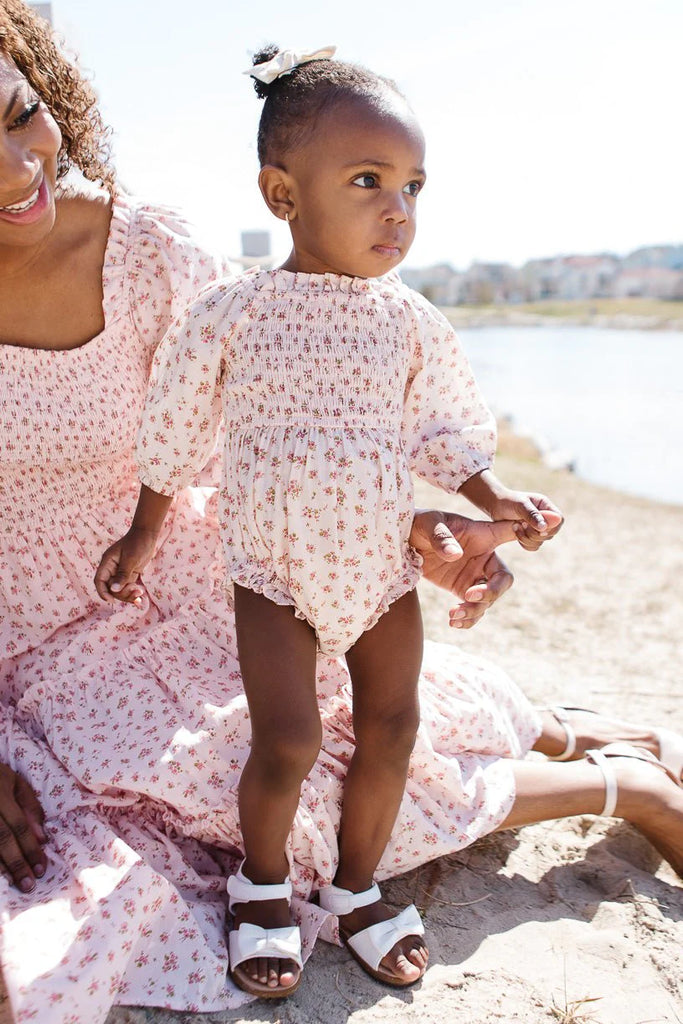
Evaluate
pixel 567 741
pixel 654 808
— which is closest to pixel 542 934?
pixel 654 808

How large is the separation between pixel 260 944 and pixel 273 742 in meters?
0.40

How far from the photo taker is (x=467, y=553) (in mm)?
2047

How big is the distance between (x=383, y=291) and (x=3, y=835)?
4.64 feet

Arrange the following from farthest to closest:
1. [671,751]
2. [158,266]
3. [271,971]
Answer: [671,751], [158,266], [271,971]

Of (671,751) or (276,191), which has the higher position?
(276,191)

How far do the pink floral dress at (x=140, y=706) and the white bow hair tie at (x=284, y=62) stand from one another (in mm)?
535

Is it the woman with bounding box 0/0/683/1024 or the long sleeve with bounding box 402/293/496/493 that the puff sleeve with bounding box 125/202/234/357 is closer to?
the woman with bounding box 0/0/683/1024

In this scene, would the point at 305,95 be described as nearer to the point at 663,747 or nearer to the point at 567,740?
the point at 567,740

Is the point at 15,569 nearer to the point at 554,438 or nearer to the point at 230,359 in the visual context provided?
the point at 230,359

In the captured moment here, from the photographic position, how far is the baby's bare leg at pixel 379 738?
6.73ft

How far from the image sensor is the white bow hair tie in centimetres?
199

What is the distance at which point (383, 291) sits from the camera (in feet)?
6.87

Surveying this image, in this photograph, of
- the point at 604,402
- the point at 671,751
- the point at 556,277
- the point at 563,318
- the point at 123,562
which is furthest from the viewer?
the point at 556,277

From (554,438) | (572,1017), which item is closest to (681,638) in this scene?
(572,1017)
